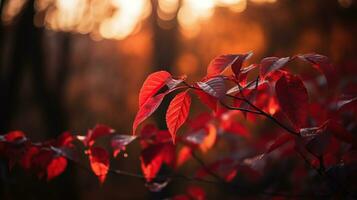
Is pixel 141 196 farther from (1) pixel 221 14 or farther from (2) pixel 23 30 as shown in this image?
(1) pixel 221 14

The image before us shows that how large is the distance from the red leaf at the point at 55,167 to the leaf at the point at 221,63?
769 mm

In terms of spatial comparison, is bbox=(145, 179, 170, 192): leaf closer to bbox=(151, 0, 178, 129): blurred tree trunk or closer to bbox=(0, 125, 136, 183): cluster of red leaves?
bbox=(0, 125, 136, 183): cluster of red leaves

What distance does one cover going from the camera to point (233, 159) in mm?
1938

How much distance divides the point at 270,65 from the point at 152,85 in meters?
0.28

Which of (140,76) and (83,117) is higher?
(140,76)

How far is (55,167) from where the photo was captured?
1.52 meters

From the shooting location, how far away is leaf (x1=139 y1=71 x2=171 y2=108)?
0.94m

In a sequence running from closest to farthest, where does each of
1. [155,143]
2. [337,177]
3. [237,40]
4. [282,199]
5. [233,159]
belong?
[337,177] < [155,143] < [282,199] < [233,159] < [237,40]

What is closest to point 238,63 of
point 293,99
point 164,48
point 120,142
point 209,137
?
point 293,99

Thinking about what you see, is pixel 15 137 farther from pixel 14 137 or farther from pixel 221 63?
pixel 221 63

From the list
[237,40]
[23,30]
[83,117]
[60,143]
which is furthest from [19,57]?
[83,117]

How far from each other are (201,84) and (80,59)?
14.6 metres

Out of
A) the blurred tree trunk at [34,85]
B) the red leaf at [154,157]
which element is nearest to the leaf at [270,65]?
the red leaf at [154,157]

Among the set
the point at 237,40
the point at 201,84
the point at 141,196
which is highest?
the point at 201,84
